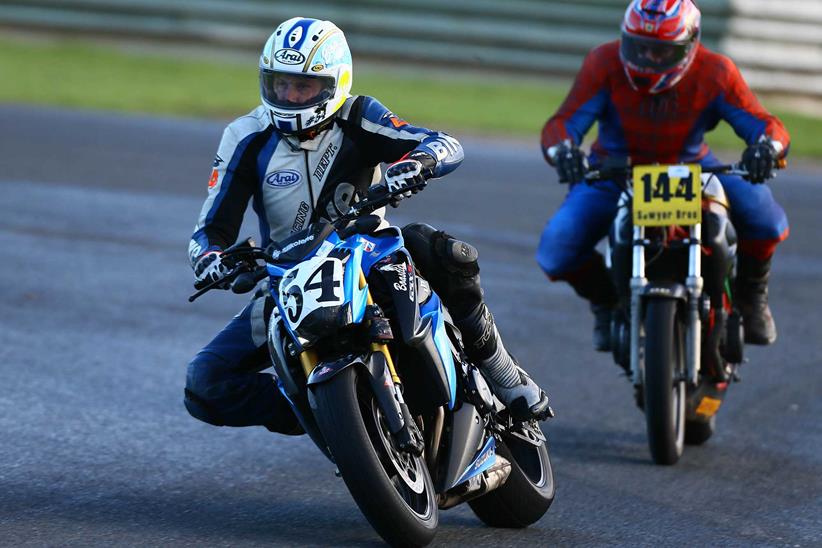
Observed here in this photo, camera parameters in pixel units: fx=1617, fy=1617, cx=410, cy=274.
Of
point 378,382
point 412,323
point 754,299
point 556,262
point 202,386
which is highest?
point 412,323

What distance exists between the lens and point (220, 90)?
18.6 metres

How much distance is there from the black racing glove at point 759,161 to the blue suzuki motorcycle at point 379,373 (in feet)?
6.98

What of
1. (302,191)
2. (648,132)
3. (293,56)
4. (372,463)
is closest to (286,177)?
(302,191)

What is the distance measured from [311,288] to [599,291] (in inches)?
126

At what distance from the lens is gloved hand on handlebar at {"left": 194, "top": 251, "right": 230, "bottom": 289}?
516 cm

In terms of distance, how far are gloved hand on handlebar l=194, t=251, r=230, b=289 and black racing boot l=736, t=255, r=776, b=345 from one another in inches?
130

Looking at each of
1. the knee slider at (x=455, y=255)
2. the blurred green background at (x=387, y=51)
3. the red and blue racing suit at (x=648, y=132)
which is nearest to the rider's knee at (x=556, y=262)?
the red and blue racing suit at (x=648, y=132)

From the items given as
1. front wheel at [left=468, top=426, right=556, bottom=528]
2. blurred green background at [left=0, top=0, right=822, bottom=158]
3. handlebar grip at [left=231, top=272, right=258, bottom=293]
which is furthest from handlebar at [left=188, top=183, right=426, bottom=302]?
blurred green background at [left=0, top=0, right=822, bottom=158]

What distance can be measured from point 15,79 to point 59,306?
989 cm

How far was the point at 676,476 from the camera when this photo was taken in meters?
6.66

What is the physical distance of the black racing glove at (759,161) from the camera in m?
7.00

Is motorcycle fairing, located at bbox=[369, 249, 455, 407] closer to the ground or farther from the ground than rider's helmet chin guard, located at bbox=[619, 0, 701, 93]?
closer to the ground

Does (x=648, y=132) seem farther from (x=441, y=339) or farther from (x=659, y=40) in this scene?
(x=441, y=339)

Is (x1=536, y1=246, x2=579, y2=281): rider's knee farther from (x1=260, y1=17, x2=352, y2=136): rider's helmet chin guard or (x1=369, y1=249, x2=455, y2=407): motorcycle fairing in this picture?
(x1=369, y1=249, x2=455, y2=407): motorcycle fairing
